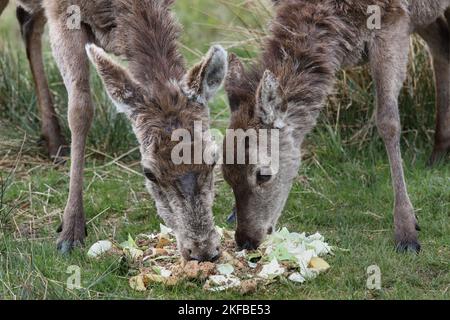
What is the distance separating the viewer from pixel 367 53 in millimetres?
7484

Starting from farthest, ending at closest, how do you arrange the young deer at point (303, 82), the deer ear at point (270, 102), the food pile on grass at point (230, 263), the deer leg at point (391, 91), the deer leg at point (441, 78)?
the deer leg at point (441, 78)
the deer leg at point (391, 91)
the young deer at point (303, 82)
the deer ear at point (270, 102)
the food pile on grass at point (230, 263)

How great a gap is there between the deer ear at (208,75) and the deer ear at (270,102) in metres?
0.29

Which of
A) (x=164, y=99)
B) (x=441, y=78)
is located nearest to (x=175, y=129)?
(x=164, y=99)

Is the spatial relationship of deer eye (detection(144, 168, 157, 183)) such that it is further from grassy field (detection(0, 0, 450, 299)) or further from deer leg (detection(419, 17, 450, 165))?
deer leg (detection(419, 17, 450, 165))

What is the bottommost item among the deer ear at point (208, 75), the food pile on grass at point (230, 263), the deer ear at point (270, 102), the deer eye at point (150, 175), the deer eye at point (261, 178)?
the food pile on grass at point (230, 263)

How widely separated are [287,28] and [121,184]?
2.30 m

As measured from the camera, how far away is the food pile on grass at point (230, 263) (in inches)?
248

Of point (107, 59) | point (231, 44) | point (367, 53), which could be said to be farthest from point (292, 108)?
point (231, 44)

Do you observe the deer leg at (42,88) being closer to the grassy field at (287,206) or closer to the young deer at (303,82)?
the grassy field at (287,206)

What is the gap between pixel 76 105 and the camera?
7.35m

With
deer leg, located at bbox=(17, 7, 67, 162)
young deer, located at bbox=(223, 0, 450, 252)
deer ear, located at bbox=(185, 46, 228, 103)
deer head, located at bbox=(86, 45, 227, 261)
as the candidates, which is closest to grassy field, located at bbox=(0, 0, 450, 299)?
deer leg, located at bbox=(17, 7, 67, 162)

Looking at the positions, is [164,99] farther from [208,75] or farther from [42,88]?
[42,88]

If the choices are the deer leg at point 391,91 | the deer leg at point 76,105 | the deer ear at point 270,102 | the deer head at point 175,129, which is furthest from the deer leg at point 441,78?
the deer leg at point 76,105

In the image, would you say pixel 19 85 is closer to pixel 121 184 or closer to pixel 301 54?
pixel 121 184
